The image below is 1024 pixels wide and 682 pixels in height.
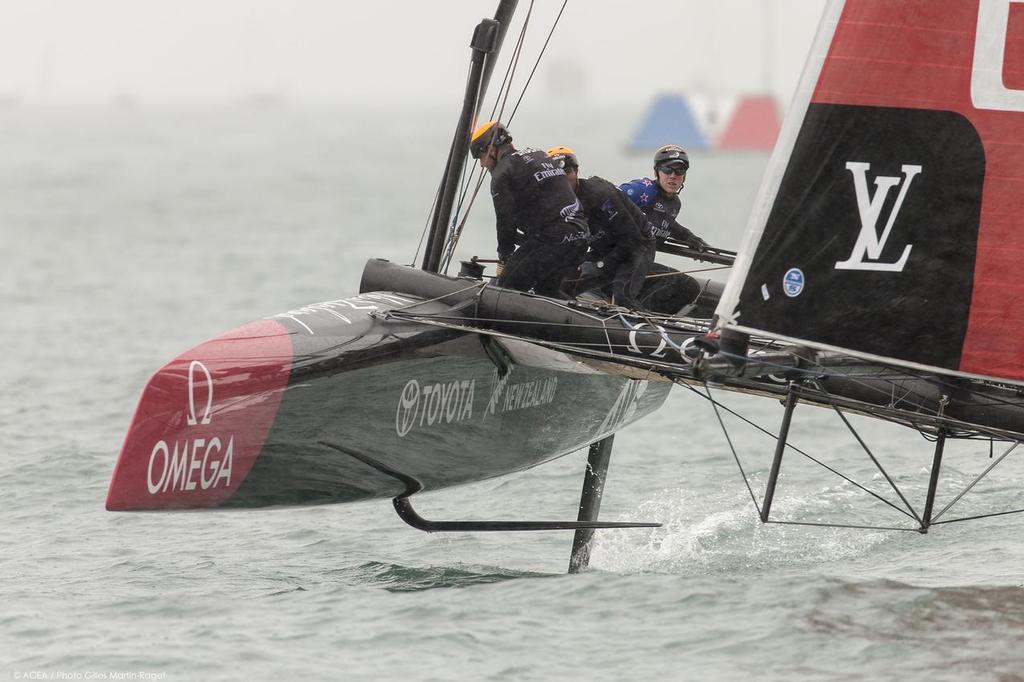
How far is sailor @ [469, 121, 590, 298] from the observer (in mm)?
6812

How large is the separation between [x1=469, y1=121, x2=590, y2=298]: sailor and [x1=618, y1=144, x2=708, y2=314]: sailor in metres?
0.50

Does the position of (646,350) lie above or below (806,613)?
above

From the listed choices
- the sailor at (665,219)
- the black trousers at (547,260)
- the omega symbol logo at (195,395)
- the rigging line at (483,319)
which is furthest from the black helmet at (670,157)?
the omega symbol logo at (195,395)

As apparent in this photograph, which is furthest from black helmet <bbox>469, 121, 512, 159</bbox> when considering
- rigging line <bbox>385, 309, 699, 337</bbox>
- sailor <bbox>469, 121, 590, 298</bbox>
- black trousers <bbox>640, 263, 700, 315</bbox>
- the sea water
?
the sea water

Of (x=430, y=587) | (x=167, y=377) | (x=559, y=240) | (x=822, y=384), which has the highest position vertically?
(x=559, y=240)

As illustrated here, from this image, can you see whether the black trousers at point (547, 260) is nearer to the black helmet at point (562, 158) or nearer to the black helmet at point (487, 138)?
the black helmet at point (562, 158)

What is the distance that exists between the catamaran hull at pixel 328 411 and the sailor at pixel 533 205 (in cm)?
41

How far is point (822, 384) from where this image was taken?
19.8ft

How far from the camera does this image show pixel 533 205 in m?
6.83

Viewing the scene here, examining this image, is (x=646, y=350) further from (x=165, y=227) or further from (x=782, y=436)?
(x=165, y=227)

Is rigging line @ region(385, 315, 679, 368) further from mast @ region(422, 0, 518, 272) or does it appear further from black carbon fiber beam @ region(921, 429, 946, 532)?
black carbon fiber beam @ region(921, 429, 946, 532)

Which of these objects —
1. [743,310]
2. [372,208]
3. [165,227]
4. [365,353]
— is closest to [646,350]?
[743,310]

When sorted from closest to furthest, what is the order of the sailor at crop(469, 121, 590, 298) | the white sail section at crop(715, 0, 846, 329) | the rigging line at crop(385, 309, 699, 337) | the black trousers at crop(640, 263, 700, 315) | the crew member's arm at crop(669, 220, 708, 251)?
the white sail section at crop(715, 0, 846, 329), the rigging line at crop(385, 309, 699, 337), the sailor at crop(469, 121, 590, 298), the crew member's arm at crop(669, 220, 708, 251), the black trousers at crop(640, 263, 700, 315)

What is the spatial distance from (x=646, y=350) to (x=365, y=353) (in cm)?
120
